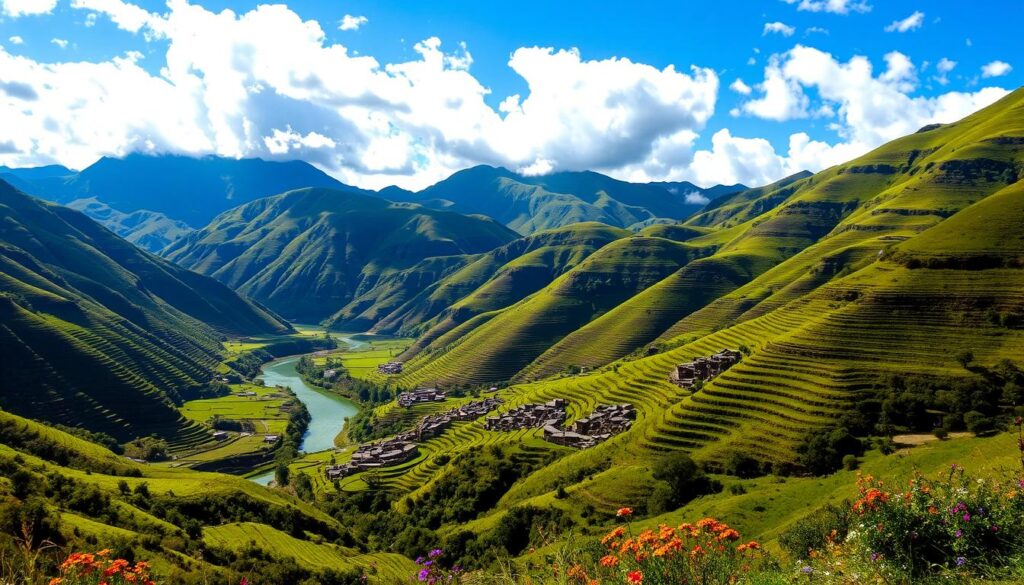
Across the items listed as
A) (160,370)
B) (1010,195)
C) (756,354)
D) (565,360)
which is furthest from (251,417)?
(1010,195)

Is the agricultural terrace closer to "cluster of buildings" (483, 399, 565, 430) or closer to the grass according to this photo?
"cluster of buildings" (483, 399, 565, 430)

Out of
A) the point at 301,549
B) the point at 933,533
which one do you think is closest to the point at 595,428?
the point at 301,549

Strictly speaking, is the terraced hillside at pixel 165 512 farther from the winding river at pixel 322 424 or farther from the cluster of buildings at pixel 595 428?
the winding river at pixel 322 424

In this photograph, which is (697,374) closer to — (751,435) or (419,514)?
(751,435)

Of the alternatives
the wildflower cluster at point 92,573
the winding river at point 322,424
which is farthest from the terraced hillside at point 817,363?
the wildflower cluster at point 92,573

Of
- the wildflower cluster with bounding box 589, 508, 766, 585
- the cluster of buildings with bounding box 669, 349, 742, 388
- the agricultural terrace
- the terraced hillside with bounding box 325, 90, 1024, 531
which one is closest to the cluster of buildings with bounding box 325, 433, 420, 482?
the terraced hillside with bounding box 325, 90, 1024, 531
